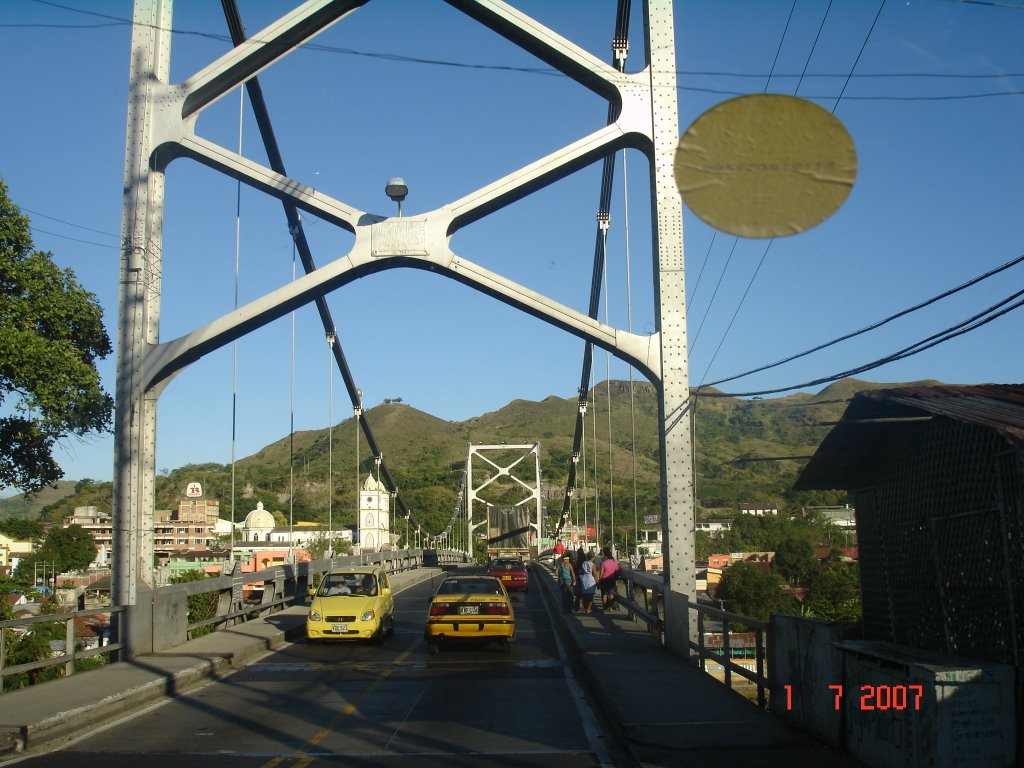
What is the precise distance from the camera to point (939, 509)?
879cm

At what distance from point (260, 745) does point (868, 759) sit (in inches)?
212

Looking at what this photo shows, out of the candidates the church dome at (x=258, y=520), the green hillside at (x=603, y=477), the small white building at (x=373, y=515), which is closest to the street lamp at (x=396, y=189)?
the green hillside at (x=603, y=477)

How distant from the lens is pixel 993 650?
7828mm

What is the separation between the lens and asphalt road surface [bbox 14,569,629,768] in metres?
8.84

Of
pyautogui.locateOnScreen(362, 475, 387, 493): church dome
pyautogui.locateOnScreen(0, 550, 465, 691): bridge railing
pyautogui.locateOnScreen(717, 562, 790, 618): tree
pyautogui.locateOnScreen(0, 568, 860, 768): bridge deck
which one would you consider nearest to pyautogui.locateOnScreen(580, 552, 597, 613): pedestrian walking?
pyautogui.locateOnScreen(717, 562, 790, 618): tree

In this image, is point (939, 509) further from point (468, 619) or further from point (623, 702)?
point (468, 619)

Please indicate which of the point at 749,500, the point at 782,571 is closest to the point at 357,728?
the point at 782,571

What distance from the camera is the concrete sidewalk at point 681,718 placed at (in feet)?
26.7

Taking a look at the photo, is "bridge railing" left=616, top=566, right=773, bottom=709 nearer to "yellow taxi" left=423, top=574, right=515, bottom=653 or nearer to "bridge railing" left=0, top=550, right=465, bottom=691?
"yellow taxi" left=423, top=574, right=515, bottom=653

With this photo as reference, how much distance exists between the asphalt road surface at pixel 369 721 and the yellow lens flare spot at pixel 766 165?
481 cm

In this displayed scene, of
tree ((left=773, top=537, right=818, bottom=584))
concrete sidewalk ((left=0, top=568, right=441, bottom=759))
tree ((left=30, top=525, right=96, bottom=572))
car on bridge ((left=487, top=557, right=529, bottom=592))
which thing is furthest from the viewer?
tree ((left=30, top=525, right=96, bottom=572))

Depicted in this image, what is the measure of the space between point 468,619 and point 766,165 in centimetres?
1264

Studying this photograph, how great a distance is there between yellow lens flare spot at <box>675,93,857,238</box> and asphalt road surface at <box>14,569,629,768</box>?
481cm

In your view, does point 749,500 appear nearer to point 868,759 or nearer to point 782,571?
point 782,571
